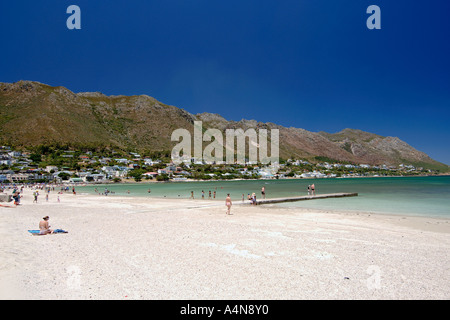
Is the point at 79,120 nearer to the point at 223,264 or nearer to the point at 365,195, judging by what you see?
the point at 365,195

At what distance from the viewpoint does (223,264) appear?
702cm

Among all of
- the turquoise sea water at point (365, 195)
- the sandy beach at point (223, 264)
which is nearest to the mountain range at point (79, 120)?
the turquoise sea water at point (365, 195)

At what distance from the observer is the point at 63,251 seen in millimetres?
8250

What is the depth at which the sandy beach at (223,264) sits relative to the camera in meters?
5.31

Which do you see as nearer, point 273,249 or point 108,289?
point 108,289

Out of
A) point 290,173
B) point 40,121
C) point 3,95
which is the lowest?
point 290,173

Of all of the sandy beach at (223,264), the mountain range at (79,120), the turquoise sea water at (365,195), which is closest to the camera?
the sandy beach at (223,264)

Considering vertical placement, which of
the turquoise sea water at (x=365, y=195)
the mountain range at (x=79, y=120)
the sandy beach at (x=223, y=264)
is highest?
the mountain range at (x=79, y=120)

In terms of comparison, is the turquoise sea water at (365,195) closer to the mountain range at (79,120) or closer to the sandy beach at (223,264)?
the sandy beach at (223,264)

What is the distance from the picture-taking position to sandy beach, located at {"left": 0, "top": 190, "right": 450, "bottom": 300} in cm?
531
